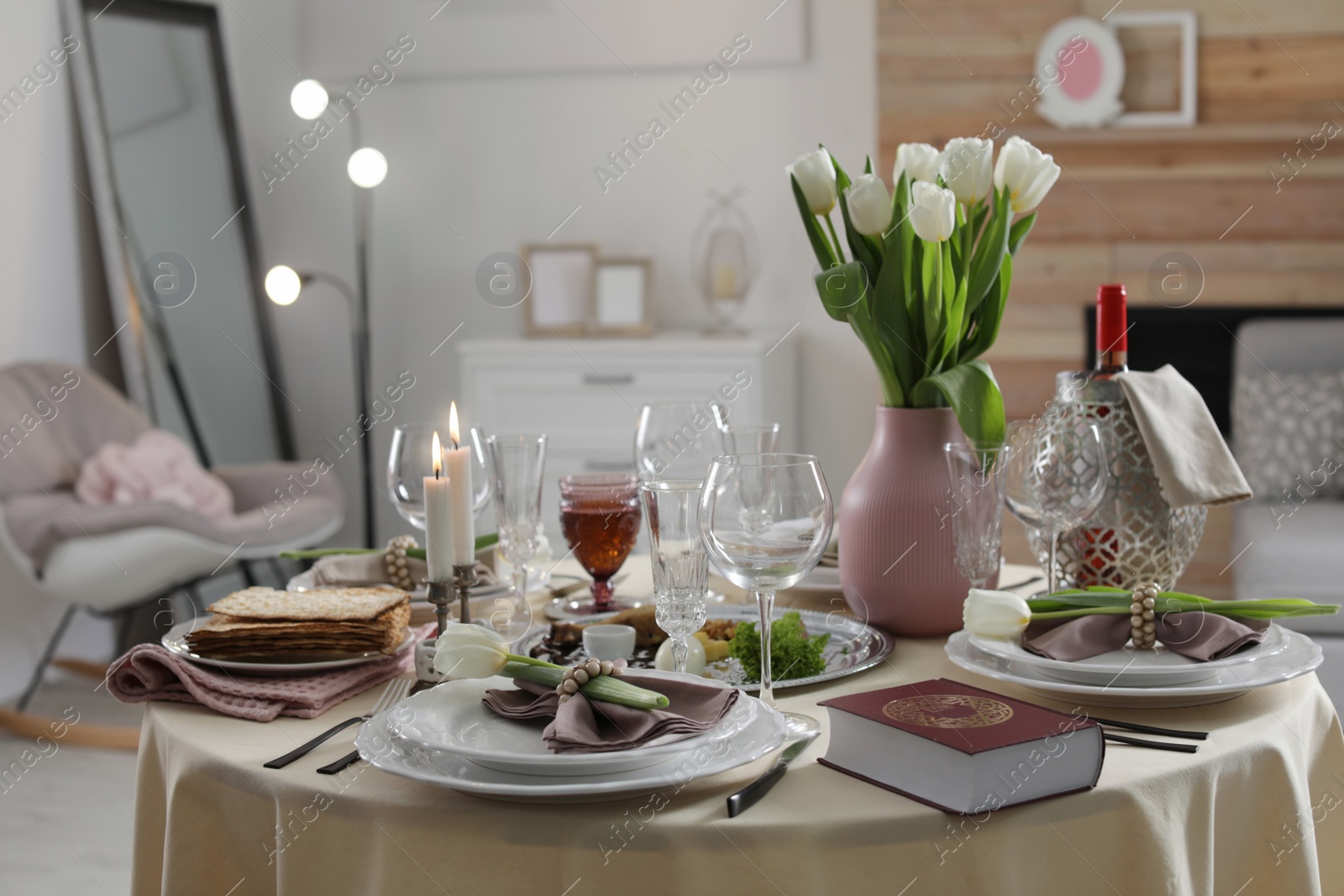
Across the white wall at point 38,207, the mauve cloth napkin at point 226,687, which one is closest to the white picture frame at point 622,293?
the white wall at point 38,207

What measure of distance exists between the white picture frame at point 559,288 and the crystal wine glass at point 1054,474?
2547mm

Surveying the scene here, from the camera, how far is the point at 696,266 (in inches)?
151

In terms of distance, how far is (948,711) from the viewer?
85 centimetres

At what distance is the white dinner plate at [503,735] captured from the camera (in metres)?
0.81

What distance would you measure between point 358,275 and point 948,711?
3578mm

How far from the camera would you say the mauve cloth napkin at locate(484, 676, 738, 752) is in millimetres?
824

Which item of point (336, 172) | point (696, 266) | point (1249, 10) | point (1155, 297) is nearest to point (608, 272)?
point (696, 266)

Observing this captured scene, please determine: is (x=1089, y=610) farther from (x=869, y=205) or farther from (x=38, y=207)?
(x=38, y=207)

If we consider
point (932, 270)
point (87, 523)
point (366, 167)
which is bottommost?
point (87, 523)

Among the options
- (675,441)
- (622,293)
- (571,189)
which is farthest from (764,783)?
(571,189)

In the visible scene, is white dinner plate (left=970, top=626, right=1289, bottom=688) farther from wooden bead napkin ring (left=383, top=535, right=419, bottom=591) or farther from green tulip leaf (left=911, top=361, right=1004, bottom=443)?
wooden bead napkin ring (left=383, top=535, right=419, bottom=591)

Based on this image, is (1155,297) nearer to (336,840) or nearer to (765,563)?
(765,563)

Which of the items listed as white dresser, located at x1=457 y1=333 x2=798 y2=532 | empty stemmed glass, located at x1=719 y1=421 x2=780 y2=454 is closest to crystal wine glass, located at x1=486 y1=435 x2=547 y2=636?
empty stemmed glass, located at x1=719 y1=421 x2=780 y2=454

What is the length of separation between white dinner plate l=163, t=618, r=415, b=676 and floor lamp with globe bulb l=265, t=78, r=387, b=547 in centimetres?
217
